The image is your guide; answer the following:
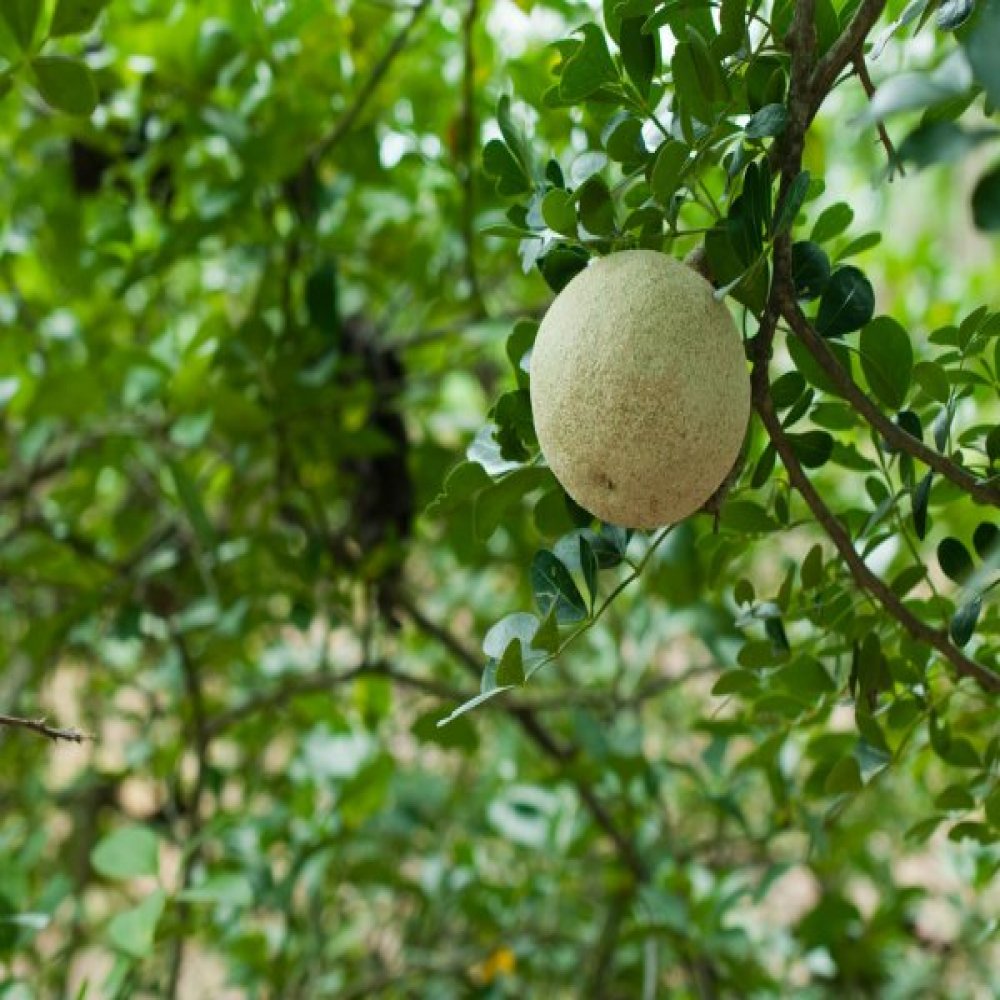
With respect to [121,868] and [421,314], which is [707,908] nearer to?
[121,868]

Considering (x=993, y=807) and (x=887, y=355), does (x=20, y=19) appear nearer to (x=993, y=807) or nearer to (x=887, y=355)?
(x=887, y=355)

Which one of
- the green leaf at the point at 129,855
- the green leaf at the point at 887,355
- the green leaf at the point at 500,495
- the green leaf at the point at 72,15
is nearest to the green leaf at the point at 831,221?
the green leaf at the point at 887,355

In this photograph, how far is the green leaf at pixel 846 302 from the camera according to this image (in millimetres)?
513

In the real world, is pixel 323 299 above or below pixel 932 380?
above

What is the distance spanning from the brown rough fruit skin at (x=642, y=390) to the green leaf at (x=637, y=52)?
3.0 inches

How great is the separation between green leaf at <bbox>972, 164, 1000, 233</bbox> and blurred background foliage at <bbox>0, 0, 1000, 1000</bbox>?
324mm

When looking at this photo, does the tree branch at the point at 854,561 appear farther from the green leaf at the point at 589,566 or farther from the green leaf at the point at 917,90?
the green leaf at the point at 917,90

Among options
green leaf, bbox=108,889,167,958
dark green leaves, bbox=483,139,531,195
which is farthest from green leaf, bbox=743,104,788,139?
green leaf, bbox=108,889,167,958

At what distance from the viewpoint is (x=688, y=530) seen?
1.00 metres

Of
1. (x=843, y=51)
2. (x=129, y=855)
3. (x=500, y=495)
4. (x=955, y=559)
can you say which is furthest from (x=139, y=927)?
(x=843, y=51)

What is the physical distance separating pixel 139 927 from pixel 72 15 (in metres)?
0.53

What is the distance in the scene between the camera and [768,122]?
0.46 meters

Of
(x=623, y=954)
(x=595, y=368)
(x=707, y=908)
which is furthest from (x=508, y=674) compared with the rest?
(x=623, y=954)

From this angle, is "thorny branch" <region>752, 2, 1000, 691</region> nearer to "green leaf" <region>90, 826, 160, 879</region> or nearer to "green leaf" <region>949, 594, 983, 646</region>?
"green leaf" <region>949, 594, 983, 646</region>
